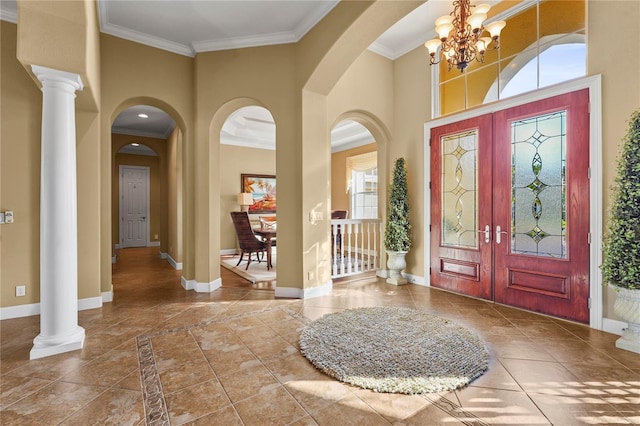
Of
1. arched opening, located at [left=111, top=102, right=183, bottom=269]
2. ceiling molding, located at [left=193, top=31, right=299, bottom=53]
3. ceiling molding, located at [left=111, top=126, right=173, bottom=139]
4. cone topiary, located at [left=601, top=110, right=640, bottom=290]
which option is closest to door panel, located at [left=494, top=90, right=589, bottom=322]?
cone topiary, located at [left=601, top=110, right=640, bottom=290]

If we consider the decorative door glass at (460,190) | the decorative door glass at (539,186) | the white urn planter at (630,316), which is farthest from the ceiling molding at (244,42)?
the white urn planter at (630,316)

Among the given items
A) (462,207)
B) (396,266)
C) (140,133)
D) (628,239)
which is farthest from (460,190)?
(140,133)

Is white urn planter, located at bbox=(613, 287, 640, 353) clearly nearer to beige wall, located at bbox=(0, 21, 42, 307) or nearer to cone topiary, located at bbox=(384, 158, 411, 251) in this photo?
cone topiary, located at bbox=(384, 158, 411, 251)

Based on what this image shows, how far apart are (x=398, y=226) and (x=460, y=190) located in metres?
1.05

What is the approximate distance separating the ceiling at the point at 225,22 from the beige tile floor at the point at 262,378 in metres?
3.60

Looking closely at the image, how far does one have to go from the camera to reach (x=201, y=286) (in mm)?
4621

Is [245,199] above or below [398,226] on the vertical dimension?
above

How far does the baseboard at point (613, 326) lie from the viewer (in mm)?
3024

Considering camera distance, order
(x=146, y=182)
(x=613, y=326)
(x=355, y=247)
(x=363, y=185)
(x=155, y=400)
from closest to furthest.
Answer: (x=155, y=400)
(x=613, y=326)
(x=355, y=247)
(x=363, y=185)
(x=146, y=182)

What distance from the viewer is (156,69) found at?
441 cm

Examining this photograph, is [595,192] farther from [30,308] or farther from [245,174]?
[245,174]

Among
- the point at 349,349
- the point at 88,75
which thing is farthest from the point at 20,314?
the point at 349,349

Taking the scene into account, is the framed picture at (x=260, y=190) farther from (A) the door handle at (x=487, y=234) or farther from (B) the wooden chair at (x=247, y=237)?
(A) the door handle at (x=487, y=234)

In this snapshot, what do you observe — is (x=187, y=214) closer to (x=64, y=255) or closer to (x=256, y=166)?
(x=64, y=255)
